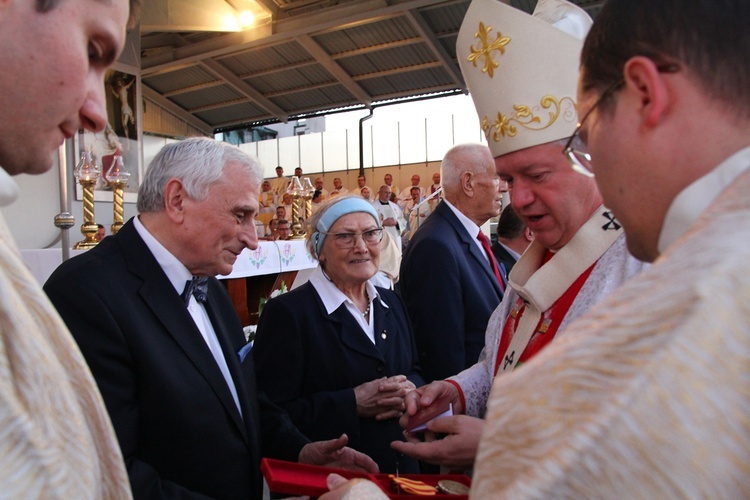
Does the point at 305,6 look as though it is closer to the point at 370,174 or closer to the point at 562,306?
the point at 370,174

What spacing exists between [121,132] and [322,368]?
8.83 meters

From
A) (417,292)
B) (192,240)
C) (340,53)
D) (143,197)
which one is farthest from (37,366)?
(340,53)

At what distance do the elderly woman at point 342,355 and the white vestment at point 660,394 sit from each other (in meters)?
1.88

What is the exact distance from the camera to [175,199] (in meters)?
1.94

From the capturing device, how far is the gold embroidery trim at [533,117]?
182 centimetres

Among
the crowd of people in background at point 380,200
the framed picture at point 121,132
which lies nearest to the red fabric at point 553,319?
the crowd of people in background at point 380,200

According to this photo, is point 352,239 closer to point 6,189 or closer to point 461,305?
point 461,305

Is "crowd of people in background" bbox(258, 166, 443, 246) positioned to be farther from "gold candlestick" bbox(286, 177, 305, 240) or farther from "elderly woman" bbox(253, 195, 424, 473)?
"elderly woman" bbox(253, 195, 424, 473)

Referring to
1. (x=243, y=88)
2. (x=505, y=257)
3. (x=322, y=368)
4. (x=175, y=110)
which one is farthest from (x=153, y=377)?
(x=175, y=110)

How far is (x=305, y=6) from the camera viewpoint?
12906 millimetres

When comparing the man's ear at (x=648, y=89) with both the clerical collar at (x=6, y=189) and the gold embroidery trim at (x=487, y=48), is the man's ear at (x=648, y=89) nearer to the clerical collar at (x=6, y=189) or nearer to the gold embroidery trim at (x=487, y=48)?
the clerical collar at (x=6, y=189)

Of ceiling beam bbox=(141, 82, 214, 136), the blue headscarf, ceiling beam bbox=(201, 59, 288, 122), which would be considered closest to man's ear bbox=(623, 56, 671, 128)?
the blue headscarf

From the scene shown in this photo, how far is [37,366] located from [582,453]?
0.55 meters

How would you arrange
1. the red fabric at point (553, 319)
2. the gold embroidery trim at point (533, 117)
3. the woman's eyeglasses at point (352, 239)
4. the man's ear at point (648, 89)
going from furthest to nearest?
1. the woman's eyeglasses at point (352, 239)
2. the gold embroidery trim at point (533, 117)
3. the red fabric at point (553, 319)
4. the man's ear at point (648, 89)
